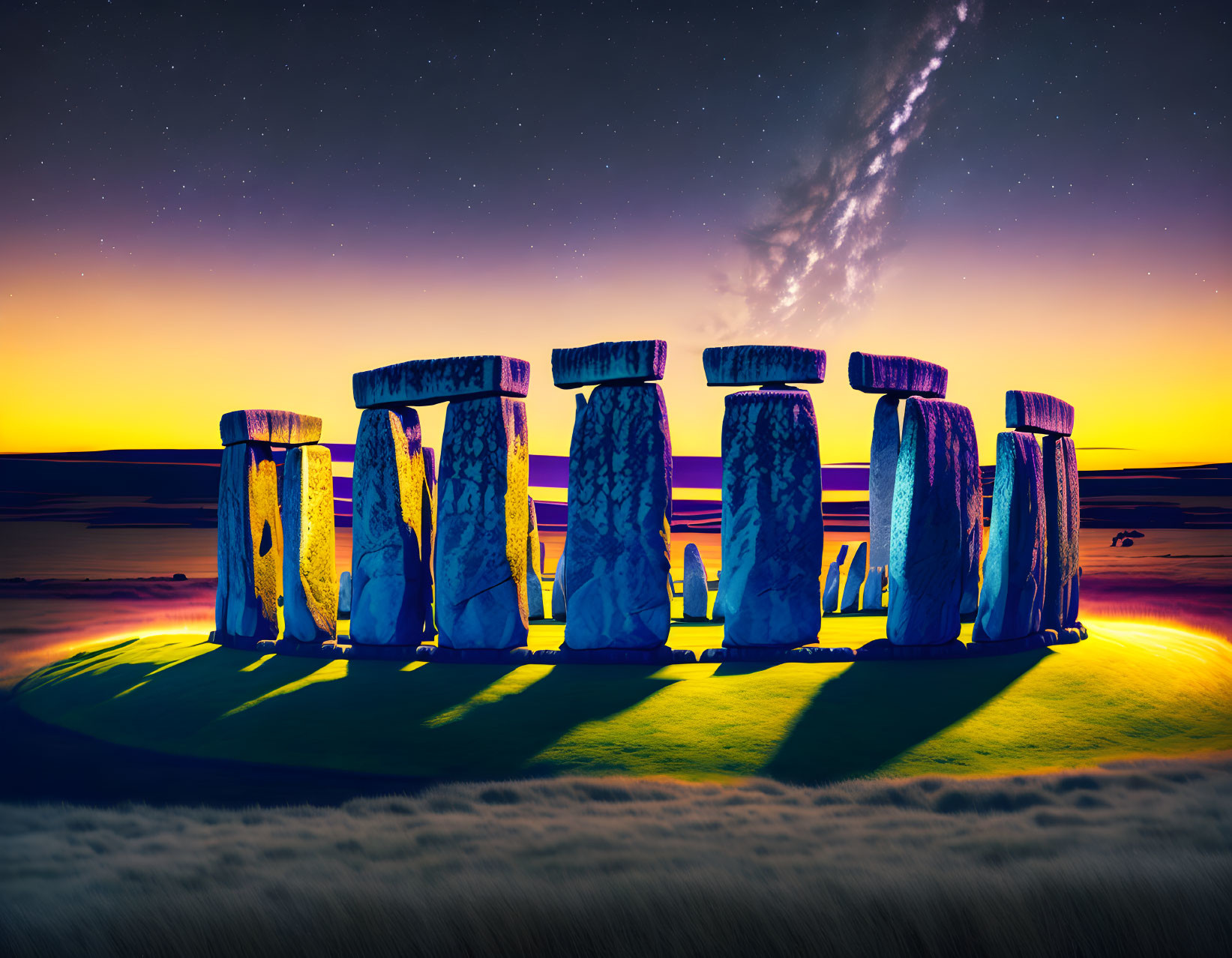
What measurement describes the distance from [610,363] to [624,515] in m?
1.30

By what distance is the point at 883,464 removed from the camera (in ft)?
36.1

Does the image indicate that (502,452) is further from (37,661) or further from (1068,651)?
(37,661)

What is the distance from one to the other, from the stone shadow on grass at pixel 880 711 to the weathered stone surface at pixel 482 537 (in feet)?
9.26

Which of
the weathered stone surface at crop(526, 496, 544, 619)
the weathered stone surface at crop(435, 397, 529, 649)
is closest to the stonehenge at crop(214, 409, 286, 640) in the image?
the weathered stone surface at crop(435, 397, 529, 649)

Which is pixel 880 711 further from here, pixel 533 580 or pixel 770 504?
pixel 533 580

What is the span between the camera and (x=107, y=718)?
24.3ft

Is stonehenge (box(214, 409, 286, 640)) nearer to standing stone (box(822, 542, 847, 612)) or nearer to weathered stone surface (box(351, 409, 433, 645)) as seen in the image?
weathered stone surface (box(351, 409, 433, 645))

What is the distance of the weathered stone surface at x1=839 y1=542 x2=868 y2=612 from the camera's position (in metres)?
12.0

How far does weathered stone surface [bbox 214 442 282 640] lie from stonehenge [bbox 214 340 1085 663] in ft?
2.34

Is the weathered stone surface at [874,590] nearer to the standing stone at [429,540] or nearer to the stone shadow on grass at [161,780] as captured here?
the standing stone at [429,540]

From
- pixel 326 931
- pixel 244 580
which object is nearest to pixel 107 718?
pixel 244 580

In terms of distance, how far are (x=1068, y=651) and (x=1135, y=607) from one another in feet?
17.2

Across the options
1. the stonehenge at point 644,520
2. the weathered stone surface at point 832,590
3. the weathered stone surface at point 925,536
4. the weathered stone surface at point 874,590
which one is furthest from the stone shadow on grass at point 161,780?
the weathered stone surface at point 874,590

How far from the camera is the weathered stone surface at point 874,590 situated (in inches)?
472
